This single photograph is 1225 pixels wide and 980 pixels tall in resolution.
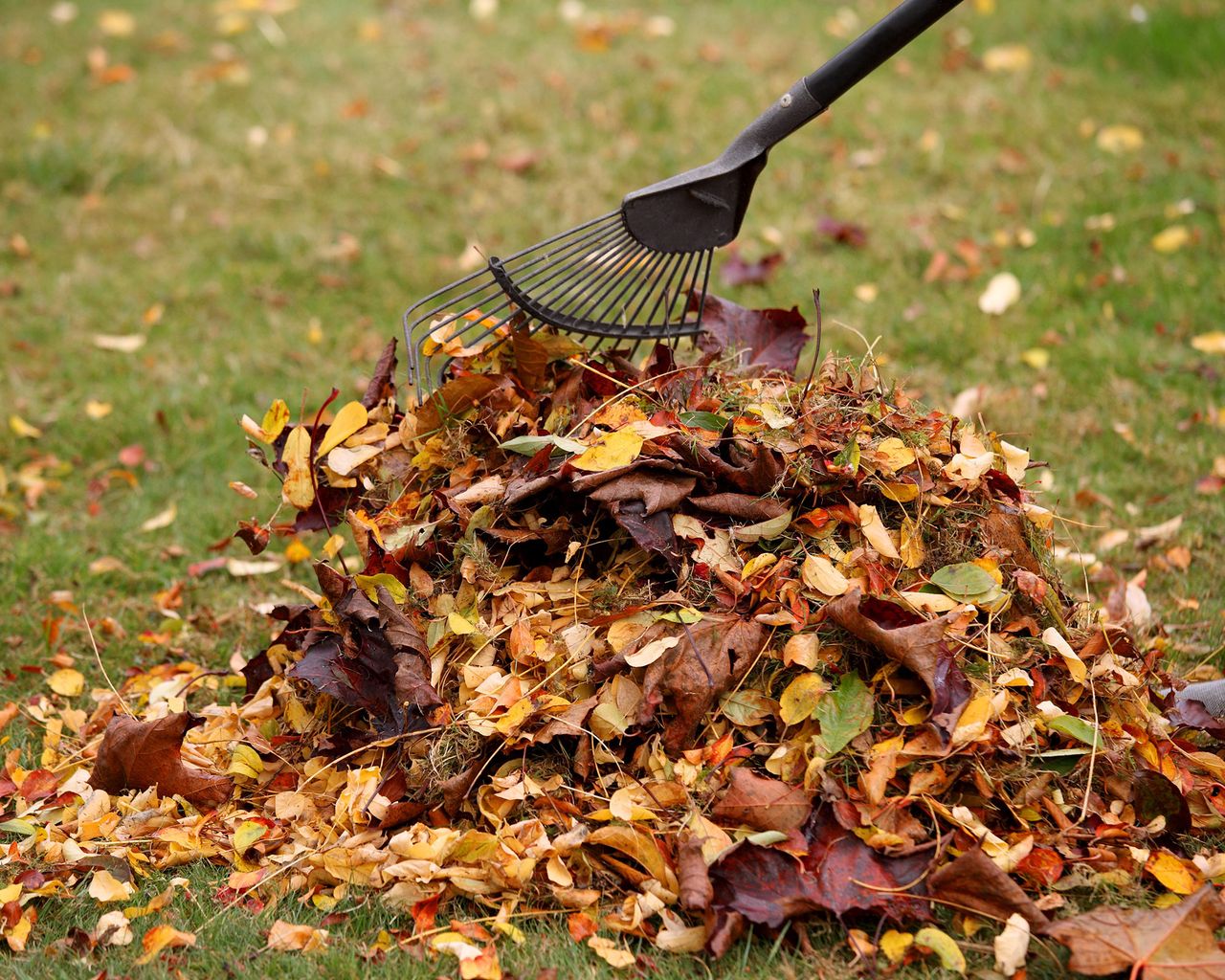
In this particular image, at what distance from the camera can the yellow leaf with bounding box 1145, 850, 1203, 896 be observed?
185cm

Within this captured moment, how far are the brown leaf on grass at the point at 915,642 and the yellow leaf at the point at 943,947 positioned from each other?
0.31 metres

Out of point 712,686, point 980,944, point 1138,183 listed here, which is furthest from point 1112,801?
point 1138,183

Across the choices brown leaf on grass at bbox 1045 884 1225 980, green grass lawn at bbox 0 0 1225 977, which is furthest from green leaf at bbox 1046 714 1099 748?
green grass lawn at bbox 0 0 1225 977

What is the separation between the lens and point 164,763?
2.19m

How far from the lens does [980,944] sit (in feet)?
5.79

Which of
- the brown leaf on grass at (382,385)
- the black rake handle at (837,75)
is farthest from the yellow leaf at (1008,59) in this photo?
the brown leaf on grass at (382,385)

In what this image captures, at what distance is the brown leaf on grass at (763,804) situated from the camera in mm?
1847

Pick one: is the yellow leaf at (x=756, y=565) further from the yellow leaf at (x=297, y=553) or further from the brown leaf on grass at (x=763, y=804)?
the yellow leaf at (x=297, y=553)

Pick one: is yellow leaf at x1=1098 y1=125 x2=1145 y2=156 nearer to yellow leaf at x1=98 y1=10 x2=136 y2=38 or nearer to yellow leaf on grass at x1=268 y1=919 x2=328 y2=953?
yellow leaf on grass at x1=268 y1=919 x2=328 y2=953

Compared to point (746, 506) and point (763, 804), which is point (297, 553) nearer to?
point (746, 506)

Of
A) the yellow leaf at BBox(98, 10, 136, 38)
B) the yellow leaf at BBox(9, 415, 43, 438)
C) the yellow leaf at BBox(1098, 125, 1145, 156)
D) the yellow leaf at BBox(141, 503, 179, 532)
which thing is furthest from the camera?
the yellow leaf at BBox(98, 10, 136, 38)

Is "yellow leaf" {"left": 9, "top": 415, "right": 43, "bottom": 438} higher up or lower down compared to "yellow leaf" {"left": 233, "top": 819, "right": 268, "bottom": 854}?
lower down

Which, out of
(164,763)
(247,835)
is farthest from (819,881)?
(164,763)

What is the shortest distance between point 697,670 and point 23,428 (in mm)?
2760
